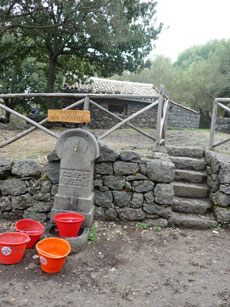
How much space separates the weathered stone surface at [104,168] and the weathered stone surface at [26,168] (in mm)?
1041

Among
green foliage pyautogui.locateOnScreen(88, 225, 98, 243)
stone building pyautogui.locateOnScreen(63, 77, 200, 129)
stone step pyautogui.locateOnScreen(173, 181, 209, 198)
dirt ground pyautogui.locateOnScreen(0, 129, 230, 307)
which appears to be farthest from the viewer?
stone building pyautogui.locateOnScreen(63, 77, 200, 129)

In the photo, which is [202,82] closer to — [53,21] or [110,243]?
[53,21]

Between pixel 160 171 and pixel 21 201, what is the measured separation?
2549mm

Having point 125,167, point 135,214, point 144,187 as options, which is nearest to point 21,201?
point 125,167

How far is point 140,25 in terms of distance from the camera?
966cm

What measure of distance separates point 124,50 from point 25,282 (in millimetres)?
8919

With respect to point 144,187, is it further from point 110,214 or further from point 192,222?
point 192,222

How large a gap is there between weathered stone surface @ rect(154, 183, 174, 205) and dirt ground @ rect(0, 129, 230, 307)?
53cm

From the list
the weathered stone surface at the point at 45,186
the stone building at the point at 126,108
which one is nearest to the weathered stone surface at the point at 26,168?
the weathered stone surface at the point at 45,186

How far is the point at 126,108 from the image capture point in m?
14.0

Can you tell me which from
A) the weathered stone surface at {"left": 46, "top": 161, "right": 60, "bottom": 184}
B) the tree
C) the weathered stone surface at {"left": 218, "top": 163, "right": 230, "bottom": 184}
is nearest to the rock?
the weathered stone surface at {"left": 46, "top": 161, "right": 60, "bottom": 184}

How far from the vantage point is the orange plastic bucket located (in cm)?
273

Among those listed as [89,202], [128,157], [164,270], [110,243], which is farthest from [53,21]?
[164,270]

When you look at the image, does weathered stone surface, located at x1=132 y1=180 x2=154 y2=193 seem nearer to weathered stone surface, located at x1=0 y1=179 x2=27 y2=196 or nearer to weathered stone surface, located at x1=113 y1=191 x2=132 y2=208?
weathered stone surface, located at x1=113 y1=191 x2=132 y2=208
